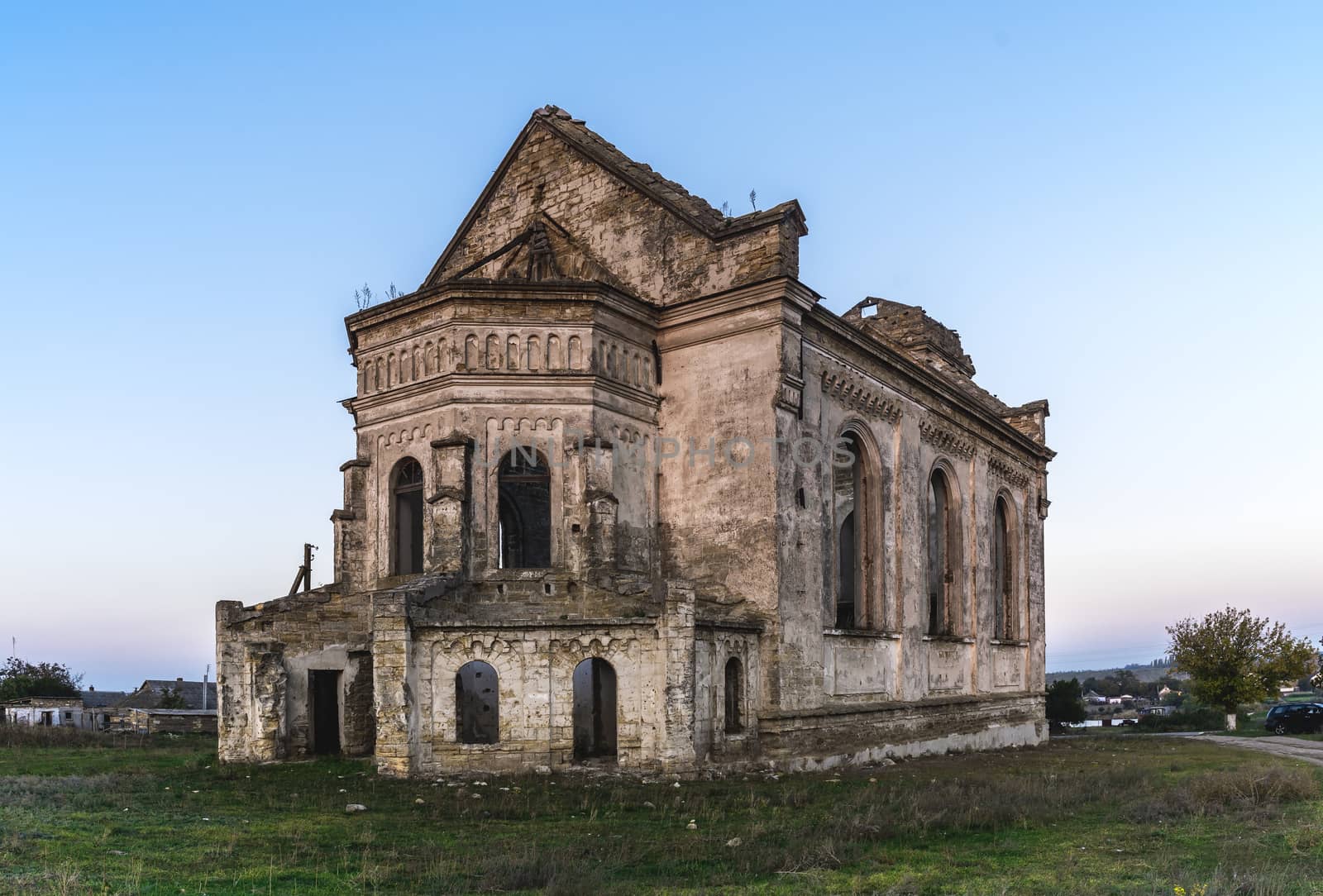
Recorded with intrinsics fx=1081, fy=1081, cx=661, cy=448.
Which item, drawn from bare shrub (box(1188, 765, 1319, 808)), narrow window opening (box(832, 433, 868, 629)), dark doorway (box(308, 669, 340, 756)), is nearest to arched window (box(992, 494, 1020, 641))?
narrow window opening (box(832, 433, 868, 629))

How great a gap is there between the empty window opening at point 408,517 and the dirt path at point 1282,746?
737 inches

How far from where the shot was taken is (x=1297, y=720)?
35062 millimetres

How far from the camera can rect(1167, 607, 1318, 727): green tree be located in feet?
131

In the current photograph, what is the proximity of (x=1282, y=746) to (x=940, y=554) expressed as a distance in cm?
1034

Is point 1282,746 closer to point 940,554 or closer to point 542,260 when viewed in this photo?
point 940,554

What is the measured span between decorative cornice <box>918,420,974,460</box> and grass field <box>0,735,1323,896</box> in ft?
35.5

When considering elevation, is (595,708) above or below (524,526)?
below

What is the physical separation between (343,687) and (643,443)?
7377mm

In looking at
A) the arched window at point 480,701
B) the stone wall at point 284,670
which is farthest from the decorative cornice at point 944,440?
the stone wall at point 284,670

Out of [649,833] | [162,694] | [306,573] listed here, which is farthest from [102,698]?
[649,833]

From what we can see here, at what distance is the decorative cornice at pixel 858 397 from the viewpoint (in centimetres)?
2303

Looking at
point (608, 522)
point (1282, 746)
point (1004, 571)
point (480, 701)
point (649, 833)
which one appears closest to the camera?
point (649, 833)

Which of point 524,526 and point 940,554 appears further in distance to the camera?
point 940,554

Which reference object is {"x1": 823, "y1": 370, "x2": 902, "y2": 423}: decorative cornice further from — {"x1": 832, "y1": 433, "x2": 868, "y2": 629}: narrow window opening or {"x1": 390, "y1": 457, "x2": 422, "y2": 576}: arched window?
{"x1": 390, "y1": 457, "x2": 422, "y2": 576}: arched window
